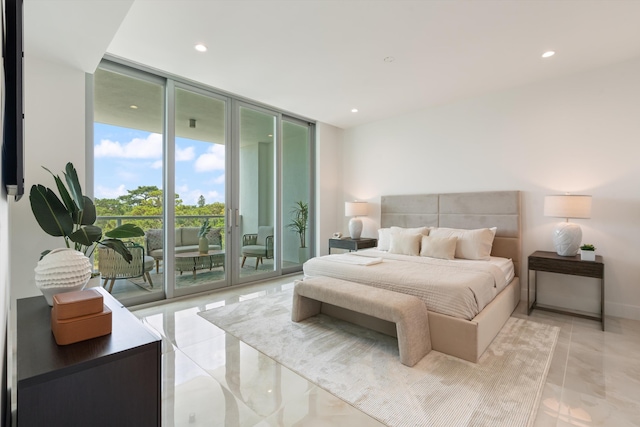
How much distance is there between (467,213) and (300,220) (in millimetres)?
2835

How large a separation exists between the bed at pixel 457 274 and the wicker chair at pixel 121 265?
2.00 metres

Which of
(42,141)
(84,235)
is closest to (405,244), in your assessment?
(84,235)

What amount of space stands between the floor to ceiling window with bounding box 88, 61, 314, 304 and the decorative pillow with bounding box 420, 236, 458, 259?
2.47m

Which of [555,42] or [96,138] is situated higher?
[555,42]

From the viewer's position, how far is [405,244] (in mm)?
3982

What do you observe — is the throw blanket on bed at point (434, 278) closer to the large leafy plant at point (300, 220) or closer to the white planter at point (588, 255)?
the white planter at point (588, 255)

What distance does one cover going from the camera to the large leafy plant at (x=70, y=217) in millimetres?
2105

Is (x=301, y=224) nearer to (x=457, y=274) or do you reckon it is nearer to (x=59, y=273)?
(x=457, y=274)

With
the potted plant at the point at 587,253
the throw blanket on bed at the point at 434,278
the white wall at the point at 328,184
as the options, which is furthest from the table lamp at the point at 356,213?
the potted plant at the point at 587,253

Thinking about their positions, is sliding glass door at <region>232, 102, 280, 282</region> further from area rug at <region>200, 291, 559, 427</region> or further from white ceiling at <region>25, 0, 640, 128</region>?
area rug at <region>200, 291, 559, 427</region>

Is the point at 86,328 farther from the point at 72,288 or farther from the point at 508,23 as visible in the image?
the point at 508,23

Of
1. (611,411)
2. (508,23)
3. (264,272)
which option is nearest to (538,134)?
(508,23)

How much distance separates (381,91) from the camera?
4.05 metres

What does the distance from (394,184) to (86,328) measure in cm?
471
